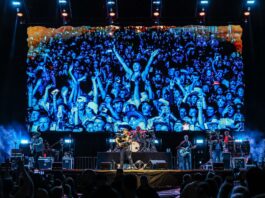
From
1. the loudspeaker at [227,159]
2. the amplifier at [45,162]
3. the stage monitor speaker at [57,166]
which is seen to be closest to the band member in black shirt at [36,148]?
the amplifier at [45,162]

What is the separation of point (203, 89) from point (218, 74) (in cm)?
92

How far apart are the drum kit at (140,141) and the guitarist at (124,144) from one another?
138mm

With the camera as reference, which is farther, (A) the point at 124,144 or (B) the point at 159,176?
(A) the point at 124,144

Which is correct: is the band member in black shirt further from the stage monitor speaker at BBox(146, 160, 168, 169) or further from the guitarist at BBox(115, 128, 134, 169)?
the stage monitor speaker at BBox(146, 160, 168, 169)

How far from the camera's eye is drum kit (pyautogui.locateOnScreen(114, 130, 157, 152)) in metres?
15.4

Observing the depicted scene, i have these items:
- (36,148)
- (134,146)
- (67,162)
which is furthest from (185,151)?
(36,148)

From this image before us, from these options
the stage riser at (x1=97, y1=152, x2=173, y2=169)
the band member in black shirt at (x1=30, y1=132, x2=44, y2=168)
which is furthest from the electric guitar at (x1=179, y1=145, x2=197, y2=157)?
the band member in black shirt at (x1=30, y1=132, x2=44, y2=168)

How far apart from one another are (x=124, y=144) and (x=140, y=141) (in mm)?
785

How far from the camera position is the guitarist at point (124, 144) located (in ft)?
48.4

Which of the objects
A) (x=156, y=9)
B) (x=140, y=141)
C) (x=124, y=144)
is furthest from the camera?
(x=156, y=9)

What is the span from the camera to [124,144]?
49.4 ft

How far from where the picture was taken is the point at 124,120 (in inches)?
663

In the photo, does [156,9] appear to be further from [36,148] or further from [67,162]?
[36,148]

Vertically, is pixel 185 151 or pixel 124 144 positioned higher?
pixel 124 144
